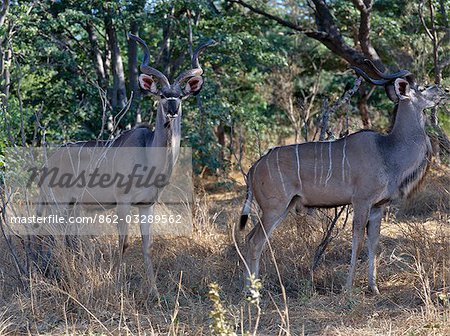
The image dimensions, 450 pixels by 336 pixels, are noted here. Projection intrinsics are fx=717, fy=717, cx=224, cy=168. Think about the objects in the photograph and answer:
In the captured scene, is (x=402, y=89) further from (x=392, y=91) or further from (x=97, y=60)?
(x=97, y=60)

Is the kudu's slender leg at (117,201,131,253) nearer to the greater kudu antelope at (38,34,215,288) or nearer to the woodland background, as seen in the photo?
the greater kudu antelope at (38,34,215,288)

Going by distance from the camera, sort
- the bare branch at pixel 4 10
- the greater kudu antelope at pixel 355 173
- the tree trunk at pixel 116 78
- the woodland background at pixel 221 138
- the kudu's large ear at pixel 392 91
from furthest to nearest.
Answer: the tree trunk at pixel 116 78, the bare branch at pixel 4 10, the kudu's large ear at pixel 392 91, the greater kudu antelope at pixel 355 173, the woodland background at pixel 221 138

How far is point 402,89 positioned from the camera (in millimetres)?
5645

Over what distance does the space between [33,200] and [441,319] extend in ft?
11.2

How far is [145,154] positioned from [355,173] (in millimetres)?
1673

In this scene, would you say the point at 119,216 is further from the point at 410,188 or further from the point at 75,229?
the point at 410,188

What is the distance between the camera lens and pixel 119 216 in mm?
5660

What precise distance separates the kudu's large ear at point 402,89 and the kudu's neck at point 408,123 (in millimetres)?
49

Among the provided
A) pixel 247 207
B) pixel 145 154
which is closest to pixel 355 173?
pixel 247 207

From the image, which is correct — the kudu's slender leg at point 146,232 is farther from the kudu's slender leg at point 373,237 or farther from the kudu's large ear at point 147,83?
the kudu's slender leg at point 373,237

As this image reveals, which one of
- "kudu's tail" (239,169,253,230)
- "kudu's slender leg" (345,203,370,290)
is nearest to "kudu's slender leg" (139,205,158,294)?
"kudu's tail" (239,169,253,230)

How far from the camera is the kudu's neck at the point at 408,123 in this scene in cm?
562

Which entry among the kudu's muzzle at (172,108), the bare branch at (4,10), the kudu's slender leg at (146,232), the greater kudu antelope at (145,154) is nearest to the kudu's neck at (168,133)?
the greater kudu antelope at (145,154)

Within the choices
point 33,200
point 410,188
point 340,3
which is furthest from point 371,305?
point 340,3
